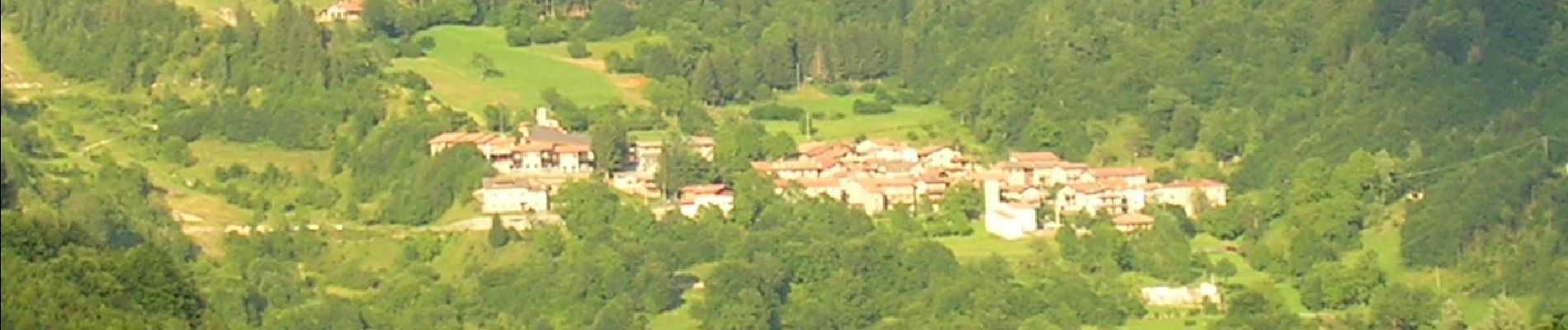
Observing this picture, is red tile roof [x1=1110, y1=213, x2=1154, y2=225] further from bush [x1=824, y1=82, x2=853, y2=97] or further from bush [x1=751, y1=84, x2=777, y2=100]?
bush [x1=824, y1=82, x2=853, y2=97]

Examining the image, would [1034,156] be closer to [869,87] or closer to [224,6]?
[869,87]

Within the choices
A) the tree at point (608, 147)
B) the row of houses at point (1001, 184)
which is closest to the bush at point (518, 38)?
the row of houses at point (1001, 184)

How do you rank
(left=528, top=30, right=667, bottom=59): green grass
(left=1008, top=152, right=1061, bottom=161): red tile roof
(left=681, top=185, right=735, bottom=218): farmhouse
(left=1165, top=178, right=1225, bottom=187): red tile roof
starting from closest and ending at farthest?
(left=681, top=185, right=735, bottom=218): farmhouse, (left=1165, top=178, right=1225, bottom=187): red tile roof, (left=1008, top=152, right=1061, bottom=161): red tile roof, (left=528, top=30, right=667, bottom=59): green grass

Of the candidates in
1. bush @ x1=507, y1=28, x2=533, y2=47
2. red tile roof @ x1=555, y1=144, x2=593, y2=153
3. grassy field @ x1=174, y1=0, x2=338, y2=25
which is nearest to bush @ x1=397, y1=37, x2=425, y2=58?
grassy field @ x1=174, y1=0, x2=338, y2=25

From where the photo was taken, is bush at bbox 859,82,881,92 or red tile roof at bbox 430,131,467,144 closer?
red tile roof at bbox 430,131,467,144

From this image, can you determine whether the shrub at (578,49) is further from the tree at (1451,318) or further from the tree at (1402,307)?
the tree at (1451,318)

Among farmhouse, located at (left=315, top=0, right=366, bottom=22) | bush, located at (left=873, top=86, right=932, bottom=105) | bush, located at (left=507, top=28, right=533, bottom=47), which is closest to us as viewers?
bush, located at (left=873, top=86, right=932, bottom=105)
